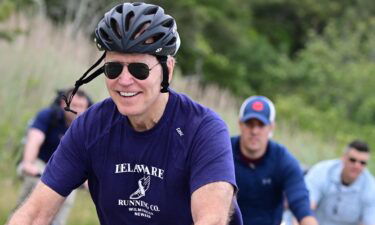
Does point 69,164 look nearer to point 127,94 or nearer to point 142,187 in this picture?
point 142,187

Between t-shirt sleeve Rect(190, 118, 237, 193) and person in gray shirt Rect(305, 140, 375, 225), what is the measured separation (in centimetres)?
504

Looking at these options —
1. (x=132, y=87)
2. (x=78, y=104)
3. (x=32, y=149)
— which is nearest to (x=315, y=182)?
(x=78, y=104)

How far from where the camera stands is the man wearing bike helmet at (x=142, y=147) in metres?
3.95

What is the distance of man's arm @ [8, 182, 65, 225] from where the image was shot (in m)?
4.18

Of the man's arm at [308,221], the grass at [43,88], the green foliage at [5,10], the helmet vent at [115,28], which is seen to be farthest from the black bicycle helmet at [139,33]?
the green foliage at [5,10]

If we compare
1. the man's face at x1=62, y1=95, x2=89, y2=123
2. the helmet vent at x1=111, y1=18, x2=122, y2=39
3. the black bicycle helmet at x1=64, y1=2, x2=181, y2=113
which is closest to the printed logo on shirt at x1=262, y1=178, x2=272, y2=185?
the man's face at x1=62, y1=95, x2=89, y2=123

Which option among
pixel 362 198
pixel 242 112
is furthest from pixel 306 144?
pixel 242 112

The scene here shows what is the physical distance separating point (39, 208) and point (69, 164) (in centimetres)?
25

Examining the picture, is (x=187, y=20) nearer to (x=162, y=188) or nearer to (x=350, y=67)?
(x=350, y=67)

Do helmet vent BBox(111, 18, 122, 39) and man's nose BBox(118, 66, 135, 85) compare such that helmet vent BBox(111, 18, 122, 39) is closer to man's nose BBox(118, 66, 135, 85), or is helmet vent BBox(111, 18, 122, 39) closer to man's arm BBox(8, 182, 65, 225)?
man's nose BBox(118, 66, 135, 85)

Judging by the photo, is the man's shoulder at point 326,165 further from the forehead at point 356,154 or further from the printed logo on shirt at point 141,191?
the printed logo on shirt at point 141,191

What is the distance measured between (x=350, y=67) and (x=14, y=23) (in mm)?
23845

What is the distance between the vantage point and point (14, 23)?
15430 millimetres

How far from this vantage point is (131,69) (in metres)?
3.96
